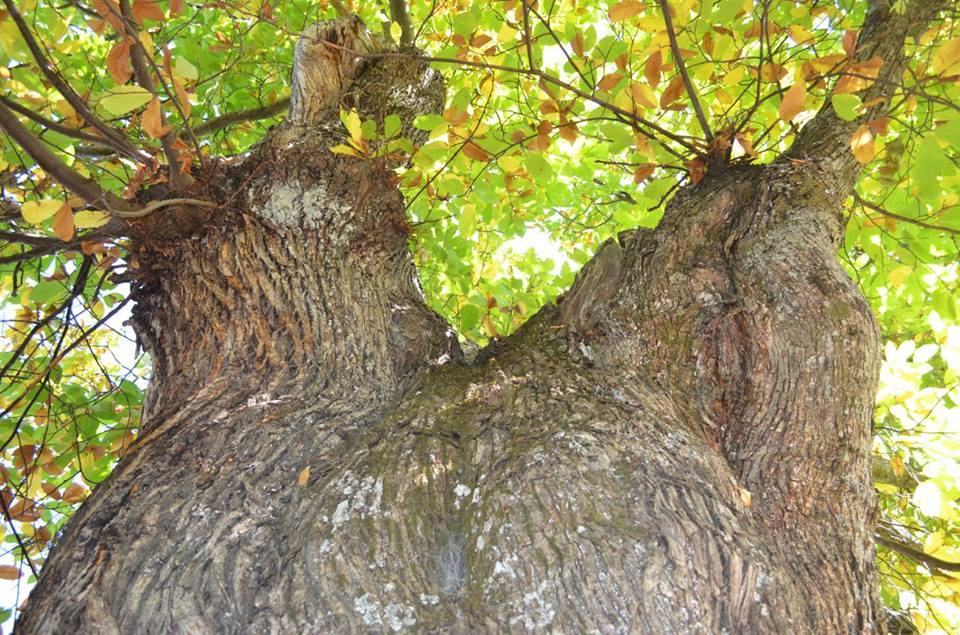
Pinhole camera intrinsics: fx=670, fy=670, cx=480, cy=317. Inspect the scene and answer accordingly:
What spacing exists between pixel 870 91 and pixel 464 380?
1968 mm

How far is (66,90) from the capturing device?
6.07ft

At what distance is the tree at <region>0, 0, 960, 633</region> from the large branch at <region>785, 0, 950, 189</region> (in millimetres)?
16

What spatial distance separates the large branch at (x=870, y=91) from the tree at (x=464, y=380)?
0.02m

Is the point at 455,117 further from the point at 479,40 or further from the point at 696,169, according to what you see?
the point at 696,169

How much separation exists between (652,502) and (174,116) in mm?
3879

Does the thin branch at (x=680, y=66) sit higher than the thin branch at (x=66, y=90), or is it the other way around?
the thin branch at (x=680, y=66)

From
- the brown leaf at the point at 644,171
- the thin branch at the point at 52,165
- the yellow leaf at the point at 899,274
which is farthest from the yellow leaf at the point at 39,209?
the yellow leaf at the point at 899,274

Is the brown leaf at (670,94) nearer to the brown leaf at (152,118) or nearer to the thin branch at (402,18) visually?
the brown leaf at (152,118)

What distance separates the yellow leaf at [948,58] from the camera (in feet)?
5.82

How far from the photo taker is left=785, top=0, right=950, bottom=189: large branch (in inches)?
101

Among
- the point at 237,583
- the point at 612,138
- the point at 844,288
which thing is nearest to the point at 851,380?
the point at 844,288

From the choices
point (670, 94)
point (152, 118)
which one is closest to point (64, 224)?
point (152, 118)

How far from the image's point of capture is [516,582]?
1.27 m

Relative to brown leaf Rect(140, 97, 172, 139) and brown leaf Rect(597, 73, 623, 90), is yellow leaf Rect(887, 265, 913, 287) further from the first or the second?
brown leaf Rect(140, 97, 172, 139)
